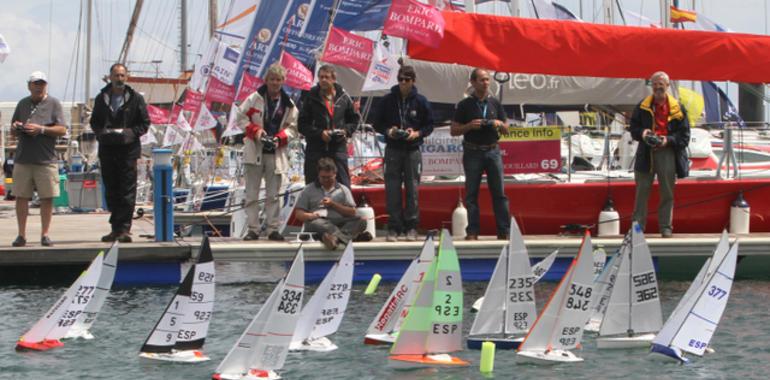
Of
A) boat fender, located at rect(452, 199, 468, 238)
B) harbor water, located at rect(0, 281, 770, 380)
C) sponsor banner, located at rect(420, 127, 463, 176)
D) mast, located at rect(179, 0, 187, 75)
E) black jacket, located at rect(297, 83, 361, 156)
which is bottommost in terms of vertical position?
harbor water, located at rect(0, 281, 770, 380)

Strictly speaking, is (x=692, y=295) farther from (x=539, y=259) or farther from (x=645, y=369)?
(x=539, y=259)

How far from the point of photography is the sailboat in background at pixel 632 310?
840 cm

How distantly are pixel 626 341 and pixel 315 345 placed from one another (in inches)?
85.5

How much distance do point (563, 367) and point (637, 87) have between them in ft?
18.8

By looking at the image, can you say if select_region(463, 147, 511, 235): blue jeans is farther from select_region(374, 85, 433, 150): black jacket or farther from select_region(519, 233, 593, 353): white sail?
select_region(519, 233, 593, 353): white sail

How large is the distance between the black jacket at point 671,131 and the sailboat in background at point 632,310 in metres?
3.19

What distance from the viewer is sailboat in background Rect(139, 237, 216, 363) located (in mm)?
8078

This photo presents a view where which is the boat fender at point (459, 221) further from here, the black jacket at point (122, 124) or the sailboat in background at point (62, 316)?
the sailboat in background at point (62, 316)

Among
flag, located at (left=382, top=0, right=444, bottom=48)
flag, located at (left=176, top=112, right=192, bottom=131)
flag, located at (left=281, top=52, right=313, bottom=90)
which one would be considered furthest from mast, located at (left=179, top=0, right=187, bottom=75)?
flag, located at (left=382, top=0, right=444, bottom=48)

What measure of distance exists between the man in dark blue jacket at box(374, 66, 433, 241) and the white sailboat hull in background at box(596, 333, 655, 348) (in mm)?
3309

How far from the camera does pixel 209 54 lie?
2894cm

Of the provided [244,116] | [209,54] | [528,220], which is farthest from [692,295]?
[209,54]

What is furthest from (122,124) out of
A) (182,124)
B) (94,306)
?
(182,124)

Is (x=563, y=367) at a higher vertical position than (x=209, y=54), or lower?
lower
